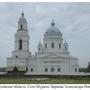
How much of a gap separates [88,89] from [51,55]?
4728mm

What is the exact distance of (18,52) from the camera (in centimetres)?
1154

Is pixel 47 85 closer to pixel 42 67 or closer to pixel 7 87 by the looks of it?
pixel 7 87

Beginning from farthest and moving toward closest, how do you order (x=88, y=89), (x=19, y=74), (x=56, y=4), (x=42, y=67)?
(x=42, y=67) < (x=19, y=74) < (x=56, y=4) < (x=88, y=89)

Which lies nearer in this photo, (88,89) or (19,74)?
(88,89)

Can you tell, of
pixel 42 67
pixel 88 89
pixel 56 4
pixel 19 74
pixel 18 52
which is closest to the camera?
pixel 88 89

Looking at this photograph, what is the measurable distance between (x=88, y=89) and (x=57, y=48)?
6870 mm

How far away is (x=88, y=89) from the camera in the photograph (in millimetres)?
5379

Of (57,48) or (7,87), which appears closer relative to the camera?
(7,87)

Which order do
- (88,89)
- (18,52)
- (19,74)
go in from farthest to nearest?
(18,52)
(19,74)
(88,89)

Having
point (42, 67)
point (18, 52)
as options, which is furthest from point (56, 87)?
point (18, 52)

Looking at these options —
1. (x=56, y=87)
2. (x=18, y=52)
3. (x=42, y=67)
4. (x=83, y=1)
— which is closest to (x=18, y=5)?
(x=83, y=1)

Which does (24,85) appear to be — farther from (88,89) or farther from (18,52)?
(18,52)

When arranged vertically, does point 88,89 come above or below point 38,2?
below

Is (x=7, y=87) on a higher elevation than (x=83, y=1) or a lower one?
lower
